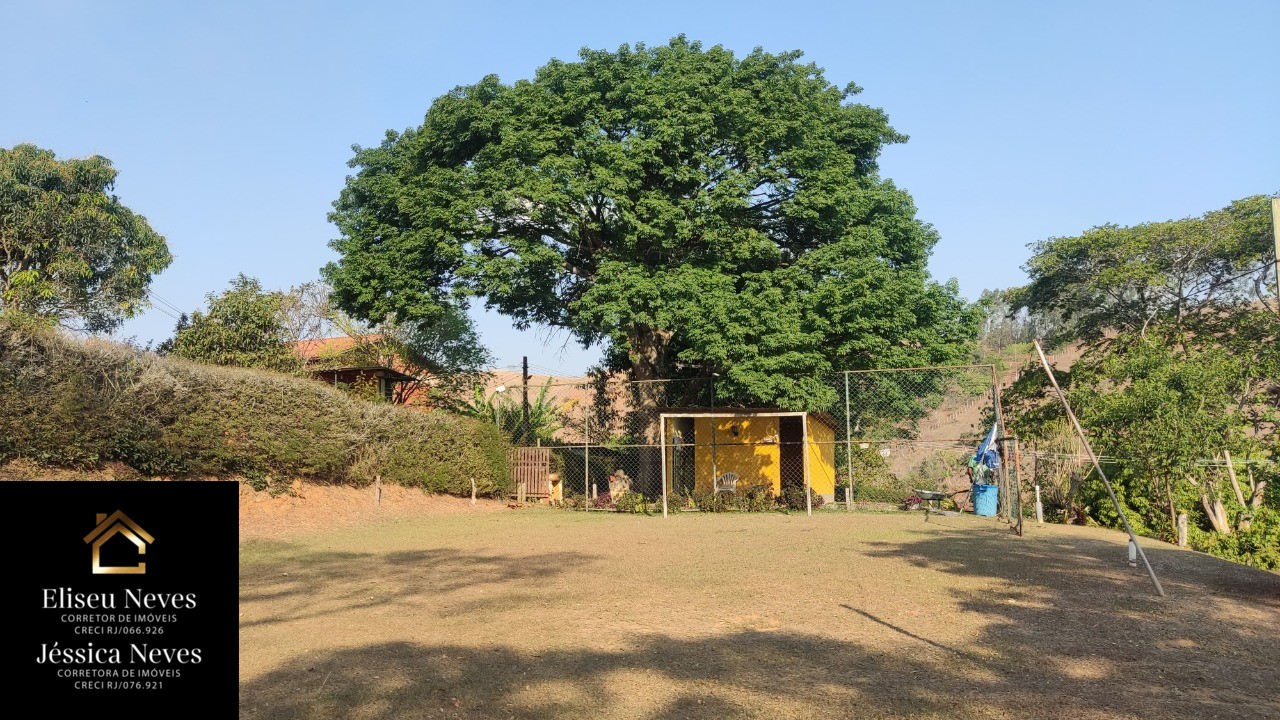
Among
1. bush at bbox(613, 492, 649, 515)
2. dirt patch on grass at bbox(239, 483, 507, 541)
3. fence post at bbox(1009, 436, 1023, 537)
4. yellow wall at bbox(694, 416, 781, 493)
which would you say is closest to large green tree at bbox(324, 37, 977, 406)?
yellow wall at bbox(694, 416, 781, 493)

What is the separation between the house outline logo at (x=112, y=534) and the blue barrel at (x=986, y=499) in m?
18.2

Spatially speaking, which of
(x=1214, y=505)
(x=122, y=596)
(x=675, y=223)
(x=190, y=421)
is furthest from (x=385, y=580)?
(x=1214, y=505)

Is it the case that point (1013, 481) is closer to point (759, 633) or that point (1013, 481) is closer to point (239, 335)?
point (759, 633)

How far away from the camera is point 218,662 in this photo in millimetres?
2424

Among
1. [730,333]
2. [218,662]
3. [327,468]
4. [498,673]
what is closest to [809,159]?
[730,333]

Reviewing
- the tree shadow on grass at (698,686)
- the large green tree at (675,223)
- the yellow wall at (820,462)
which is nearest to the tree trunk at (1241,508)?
the large green tree at (675,223)

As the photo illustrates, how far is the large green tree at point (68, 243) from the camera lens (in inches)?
1097

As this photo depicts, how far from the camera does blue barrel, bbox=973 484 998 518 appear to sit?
18250 mm

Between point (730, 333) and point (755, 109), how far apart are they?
615 cm

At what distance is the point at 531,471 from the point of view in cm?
2308

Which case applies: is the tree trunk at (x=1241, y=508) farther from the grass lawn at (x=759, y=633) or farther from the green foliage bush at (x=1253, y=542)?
the grass lawn at (x=759, y=633)

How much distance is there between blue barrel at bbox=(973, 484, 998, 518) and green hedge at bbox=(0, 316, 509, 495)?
12190 mm

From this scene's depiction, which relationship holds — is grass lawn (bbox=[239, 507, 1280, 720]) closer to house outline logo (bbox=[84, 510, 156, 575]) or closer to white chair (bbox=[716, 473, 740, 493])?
house outline logo (bbox=[84, 510, 156, 575])

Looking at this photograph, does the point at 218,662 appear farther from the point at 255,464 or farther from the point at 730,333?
the point at 730,333
